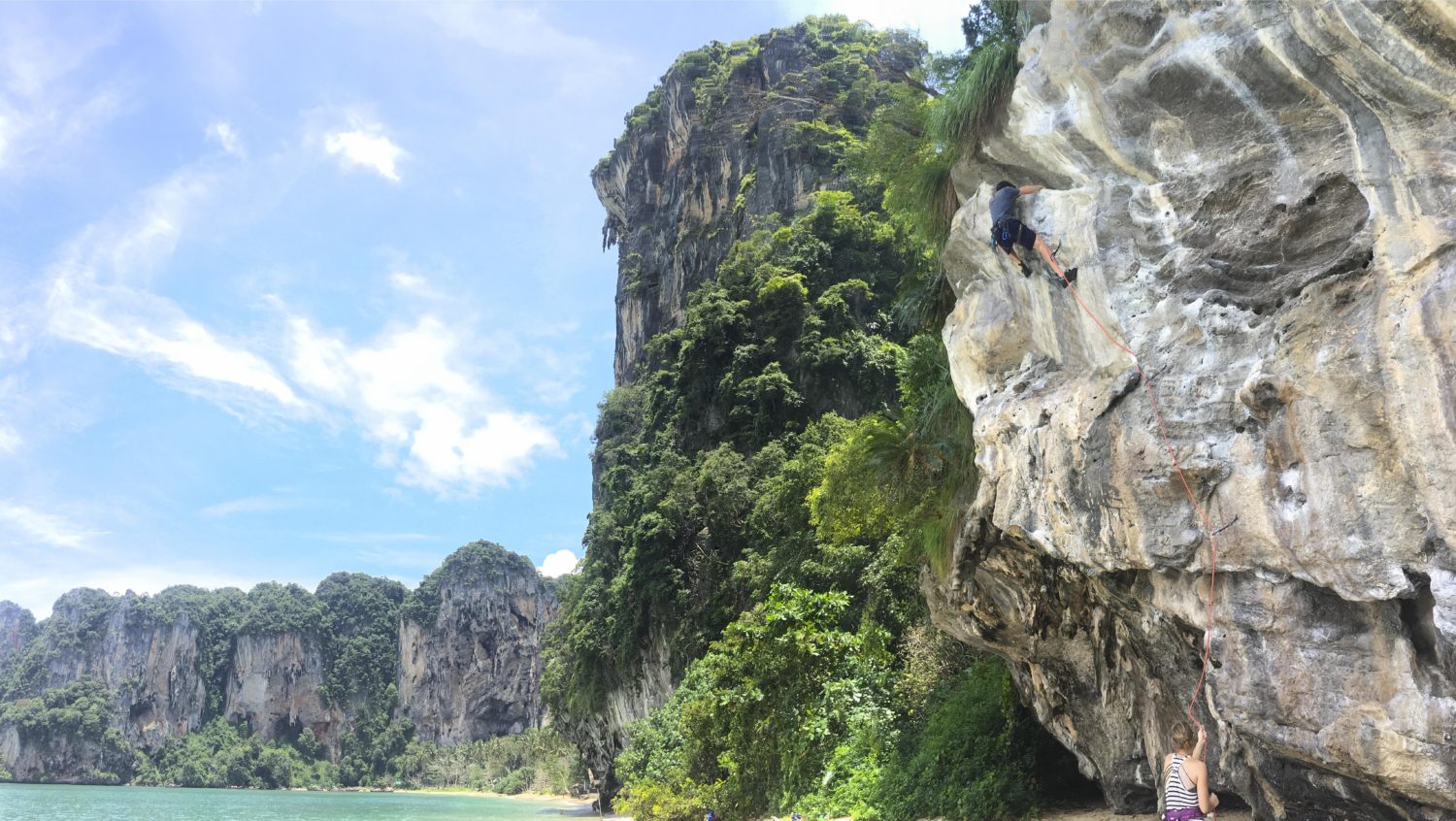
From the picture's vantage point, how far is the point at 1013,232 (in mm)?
7055

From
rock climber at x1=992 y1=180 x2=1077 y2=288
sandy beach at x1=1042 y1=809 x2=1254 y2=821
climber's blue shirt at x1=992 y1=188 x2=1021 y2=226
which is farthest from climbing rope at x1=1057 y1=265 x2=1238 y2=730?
sandy beach at x1=1042 y1=809 x2=1254 y2=821

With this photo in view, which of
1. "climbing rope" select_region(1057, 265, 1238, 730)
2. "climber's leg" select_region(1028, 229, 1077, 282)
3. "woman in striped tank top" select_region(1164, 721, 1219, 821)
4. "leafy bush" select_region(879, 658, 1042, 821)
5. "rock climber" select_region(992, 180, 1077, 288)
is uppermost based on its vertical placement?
"rock climber" select_region(992, 180, 1077, 288)

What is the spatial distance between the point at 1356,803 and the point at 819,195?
30.0 meters

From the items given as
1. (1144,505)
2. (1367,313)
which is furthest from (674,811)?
(1367,313)

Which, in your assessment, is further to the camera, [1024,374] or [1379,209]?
[1024,374]

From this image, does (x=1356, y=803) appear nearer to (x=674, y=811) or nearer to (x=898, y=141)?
(x=898, y=141)

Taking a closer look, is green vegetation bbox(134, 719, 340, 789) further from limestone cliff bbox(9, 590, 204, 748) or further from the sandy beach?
the sandy beach

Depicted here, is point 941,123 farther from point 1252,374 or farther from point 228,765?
point 228,765

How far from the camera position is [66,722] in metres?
92.7

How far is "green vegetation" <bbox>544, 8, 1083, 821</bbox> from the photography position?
10.3 m

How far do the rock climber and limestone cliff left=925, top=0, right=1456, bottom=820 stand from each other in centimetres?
15

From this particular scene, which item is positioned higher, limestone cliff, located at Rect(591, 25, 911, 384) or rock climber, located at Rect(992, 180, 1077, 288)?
limestone cliff, located at Rect(591, 25, 911, 384)

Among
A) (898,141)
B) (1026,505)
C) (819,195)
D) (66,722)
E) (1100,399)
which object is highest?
(819,195)

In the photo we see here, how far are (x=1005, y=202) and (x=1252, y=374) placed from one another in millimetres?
2542
